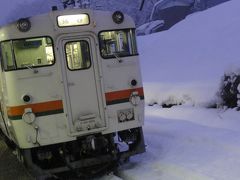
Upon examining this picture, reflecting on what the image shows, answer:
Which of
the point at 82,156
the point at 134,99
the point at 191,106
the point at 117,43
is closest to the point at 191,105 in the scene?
the point at 191,106

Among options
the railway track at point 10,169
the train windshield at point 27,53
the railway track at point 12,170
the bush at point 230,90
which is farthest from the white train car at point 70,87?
the bush at point 230,90

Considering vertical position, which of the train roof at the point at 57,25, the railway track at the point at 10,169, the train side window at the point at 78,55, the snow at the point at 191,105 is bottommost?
the railway track at the point at 10,169

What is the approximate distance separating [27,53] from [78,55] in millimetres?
880

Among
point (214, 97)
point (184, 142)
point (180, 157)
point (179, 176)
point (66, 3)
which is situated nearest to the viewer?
point (179, 176)

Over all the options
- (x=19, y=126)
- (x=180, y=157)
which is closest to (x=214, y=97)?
(x=180, y=157)

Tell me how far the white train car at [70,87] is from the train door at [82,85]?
15 millimetres

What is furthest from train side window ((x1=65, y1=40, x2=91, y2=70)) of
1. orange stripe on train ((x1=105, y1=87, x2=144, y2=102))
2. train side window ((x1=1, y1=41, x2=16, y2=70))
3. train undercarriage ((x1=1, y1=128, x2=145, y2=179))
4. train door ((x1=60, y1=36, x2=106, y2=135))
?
train undercarriage ((x1=1, y1=128, x2=145, y2=179))

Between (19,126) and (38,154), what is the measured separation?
25.5 inches

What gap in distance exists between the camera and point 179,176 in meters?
7.69

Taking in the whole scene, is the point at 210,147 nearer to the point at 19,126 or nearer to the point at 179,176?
the point at 179,176

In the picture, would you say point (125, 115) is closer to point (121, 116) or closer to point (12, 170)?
point (121, 116)

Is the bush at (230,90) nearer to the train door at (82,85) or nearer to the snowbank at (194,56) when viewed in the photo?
the snowbank at (194,56)

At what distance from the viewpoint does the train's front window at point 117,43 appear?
866cm

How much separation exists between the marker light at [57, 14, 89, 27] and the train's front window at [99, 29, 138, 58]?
1.23 ft
